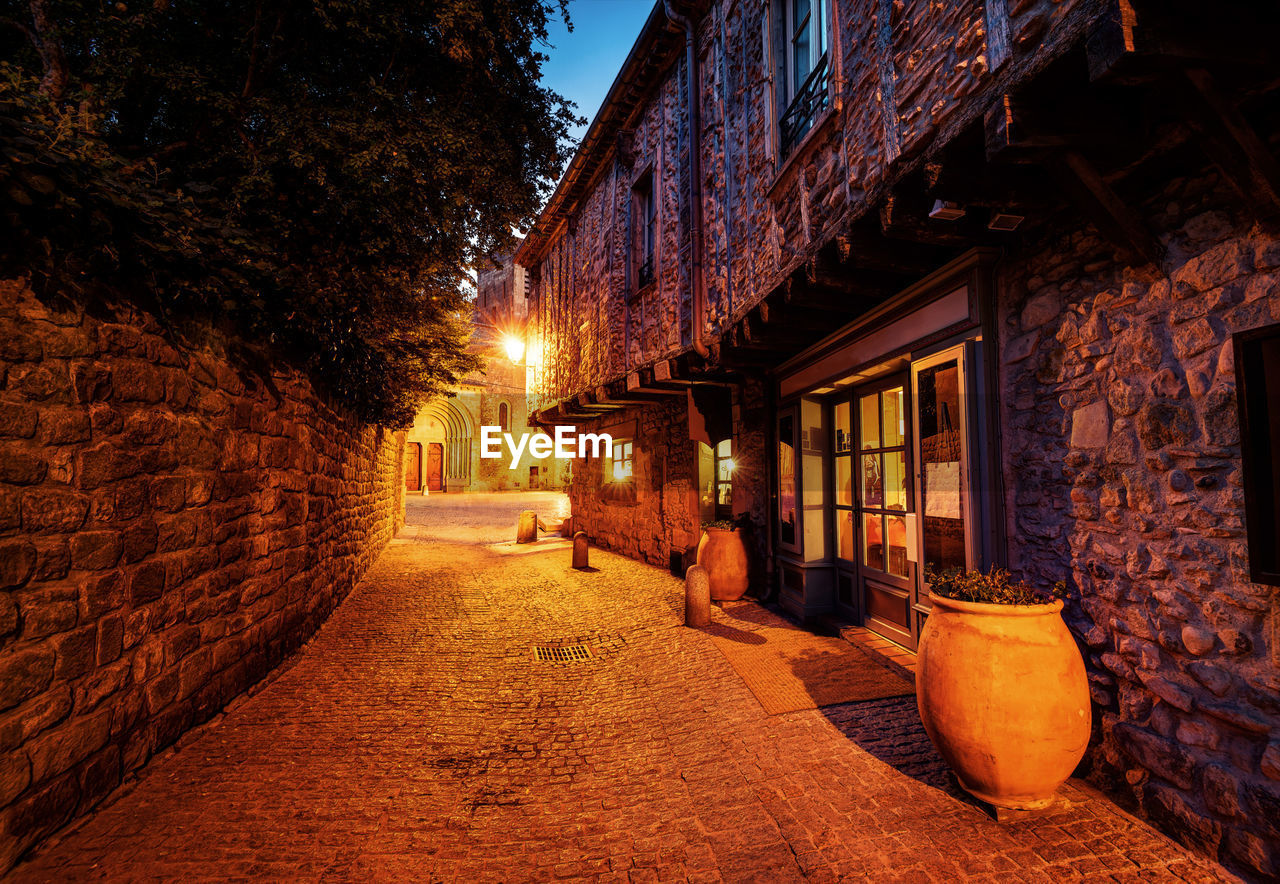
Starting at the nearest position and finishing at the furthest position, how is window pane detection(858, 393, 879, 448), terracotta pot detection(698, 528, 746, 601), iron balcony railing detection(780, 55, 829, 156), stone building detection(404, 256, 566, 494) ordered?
iron balcony railing detection(780, 55, 829, 156) → window pane detection(858, 393, 879, 448) → terracotta pot detection(698, 528, 746, 601) → stone building detection(404, 256, 566, 494)

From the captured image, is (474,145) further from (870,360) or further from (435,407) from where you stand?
(435,407)

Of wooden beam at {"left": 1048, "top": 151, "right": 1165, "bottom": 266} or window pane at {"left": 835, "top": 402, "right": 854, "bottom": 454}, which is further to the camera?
window pane at {"left": 835, "top": 402, "right": 854, "bottom": 454}

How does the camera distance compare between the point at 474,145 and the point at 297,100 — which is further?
the point at 474,145

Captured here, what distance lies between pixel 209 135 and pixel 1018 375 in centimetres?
575

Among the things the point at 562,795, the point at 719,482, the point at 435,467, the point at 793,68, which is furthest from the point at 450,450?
the point at 562,795

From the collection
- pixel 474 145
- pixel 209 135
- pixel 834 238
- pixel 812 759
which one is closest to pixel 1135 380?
pixel 834 238

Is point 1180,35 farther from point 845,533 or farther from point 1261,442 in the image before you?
point 845,533

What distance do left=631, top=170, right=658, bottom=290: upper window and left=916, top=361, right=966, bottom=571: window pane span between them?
5.60 metres

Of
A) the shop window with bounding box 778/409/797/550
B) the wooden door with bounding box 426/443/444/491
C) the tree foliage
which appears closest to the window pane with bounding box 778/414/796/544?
the shop window with bounding box 778/409/797/550

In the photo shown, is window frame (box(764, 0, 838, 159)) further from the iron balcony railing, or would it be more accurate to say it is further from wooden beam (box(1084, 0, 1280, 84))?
wooden beam (box(1084, 0, 1280, 84))

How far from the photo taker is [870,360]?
4.30 meters

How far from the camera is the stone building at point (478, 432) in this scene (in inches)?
1104

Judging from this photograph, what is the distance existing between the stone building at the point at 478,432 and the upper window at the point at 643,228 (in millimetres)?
17801

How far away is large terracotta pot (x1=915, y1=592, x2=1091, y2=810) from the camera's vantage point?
2.24 m
